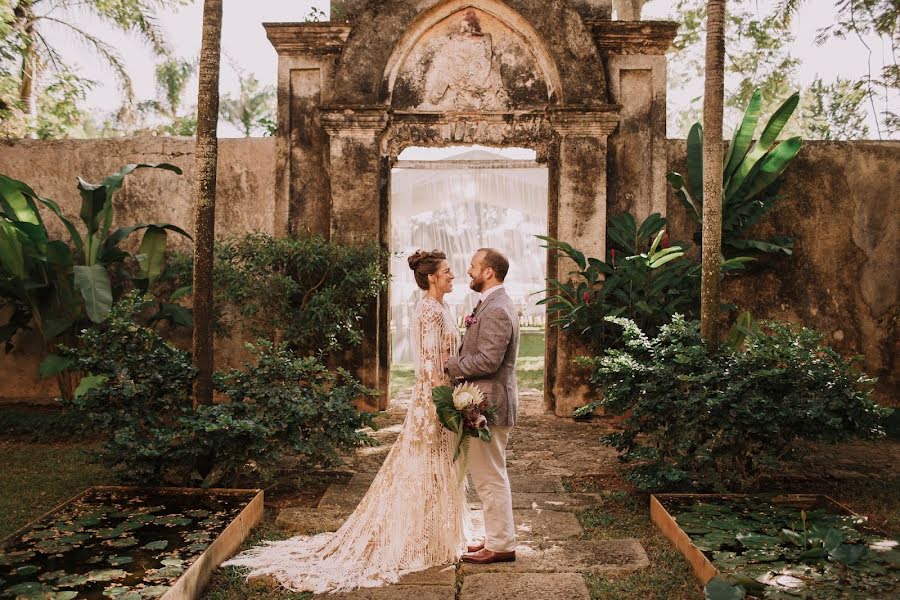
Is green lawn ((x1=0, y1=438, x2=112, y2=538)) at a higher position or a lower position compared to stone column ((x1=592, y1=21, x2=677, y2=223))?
lower

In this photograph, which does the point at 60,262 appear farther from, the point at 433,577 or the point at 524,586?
the point at 524,586

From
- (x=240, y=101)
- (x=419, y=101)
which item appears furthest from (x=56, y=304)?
(x=240, y=101)

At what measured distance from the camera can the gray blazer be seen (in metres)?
3.98

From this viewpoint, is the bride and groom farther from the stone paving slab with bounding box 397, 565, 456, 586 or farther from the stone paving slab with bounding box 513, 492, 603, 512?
the stone paving slab with bounding box 513, 492, 603, 512

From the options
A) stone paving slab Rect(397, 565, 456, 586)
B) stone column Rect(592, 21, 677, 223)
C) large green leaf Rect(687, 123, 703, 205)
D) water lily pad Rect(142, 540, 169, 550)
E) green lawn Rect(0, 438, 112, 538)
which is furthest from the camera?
stone column Rect(592, 21, 677, 223)

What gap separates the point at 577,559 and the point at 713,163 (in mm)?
2961

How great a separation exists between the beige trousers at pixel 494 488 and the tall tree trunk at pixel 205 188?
2.19 m

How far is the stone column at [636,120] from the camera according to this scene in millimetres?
8258

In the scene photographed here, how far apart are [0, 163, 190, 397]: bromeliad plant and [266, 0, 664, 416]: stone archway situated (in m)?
1.71

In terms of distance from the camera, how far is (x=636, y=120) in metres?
8.31

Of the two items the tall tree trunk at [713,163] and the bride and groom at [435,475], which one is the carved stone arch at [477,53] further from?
the bride and groom at [435,475]

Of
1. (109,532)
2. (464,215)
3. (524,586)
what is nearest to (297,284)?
(109,532)

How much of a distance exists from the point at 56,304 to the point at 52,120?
734cm

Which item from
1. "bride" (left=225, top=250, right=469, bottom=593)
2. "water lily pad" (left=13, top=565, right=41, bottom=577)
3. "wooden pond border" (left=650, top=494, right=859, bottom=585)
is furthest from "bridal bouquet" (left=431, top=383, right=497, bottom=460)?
"water lily pad" (left=13, top=565, right=41, bottom=577)
